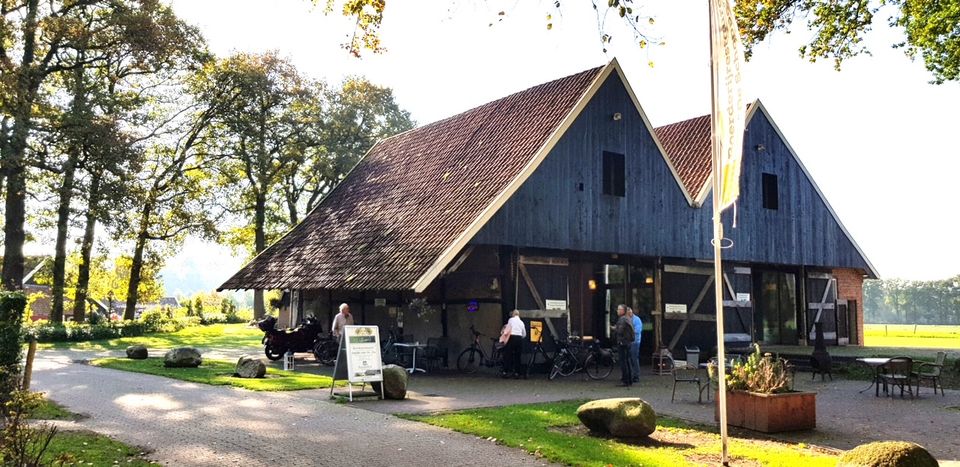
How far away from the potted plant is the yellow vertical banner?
3.25 m

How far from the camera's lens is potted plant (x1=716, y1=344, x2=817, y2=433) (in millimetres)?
10141

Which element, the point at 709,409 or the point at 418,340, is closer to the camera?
the point at 709,409

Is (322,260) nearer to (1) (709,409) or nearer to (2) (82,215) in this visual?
(1) (709,409)

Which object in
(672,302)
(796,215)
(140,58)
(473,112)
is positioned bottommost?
(672,302)

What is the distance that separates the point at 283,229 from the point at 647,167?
30509mm

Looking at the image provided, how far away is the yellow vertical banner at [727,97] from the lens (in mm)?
8195

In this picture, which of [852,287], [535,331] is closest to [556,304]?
[535,331]

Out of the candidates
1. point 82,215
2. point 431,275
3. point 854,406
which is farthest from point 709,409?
point 82,215

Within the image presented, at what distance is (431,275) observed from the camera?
630 inches

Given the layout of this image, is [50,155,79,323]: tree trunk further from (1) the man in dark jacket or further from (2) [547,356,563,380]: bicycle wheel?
(1) the man in dark jacket

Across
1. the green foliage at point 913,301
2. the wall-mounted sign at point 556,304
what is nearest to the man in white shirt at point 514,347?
the wall-mounted sign at point 556,304

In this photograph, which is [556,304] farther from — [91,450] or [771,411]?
[91,450]

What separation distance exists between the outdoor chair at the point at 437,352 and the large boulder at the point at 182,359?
5642mm

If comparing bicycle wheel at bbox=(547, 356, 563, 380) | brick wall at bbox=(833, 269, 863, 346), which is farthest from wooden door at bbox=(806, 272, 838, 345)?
bicycle wheel at bbox=(547, 356, 563, 380)
